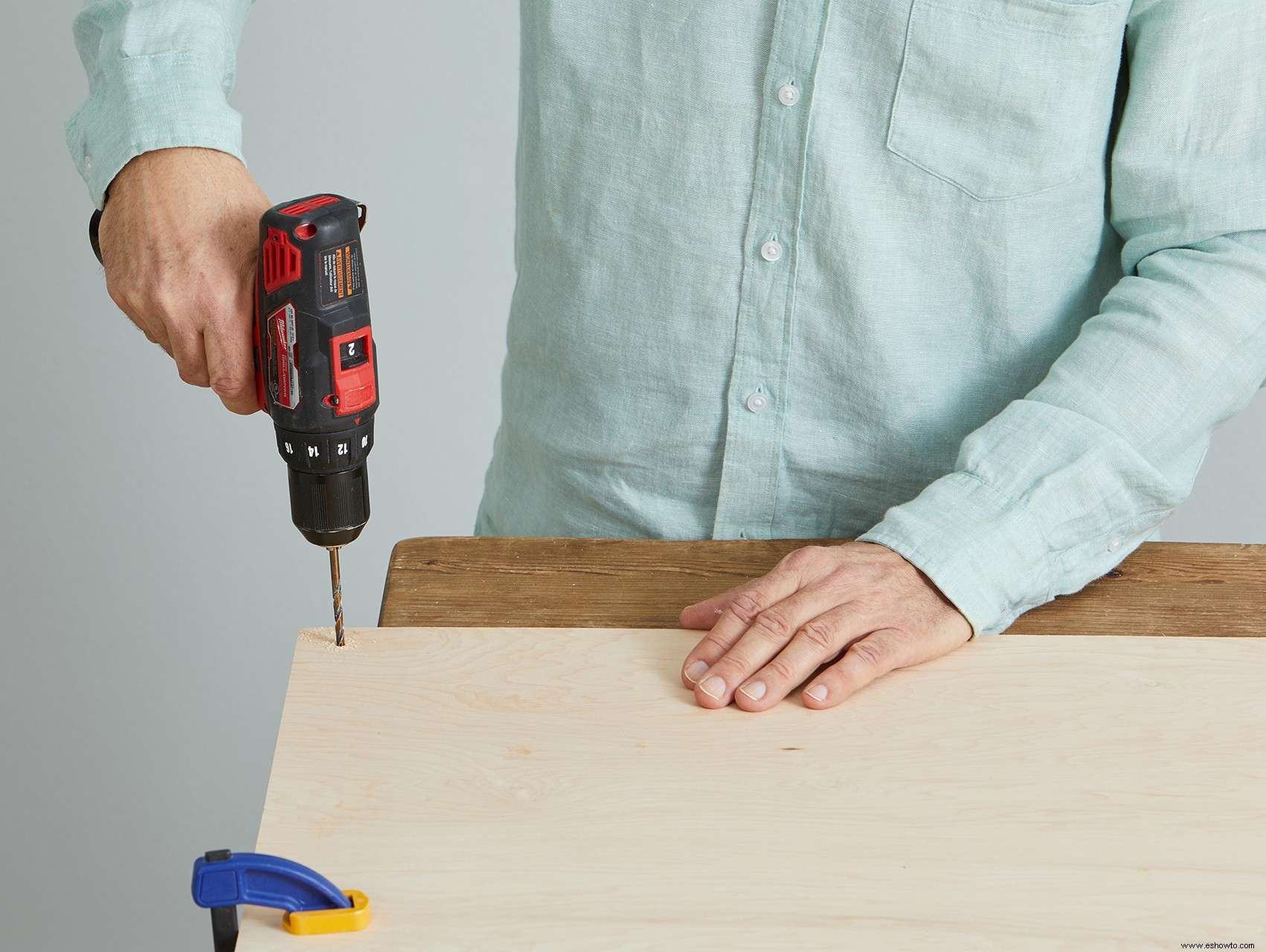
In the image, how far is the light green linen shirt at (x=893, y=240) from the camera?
1159 millimetres

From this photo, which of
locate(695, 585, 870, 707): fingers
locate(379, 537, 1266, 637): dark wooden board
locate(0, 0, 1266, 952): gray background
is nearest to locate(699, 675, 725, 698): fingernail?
locate(695, 585, 870, 707): fingers

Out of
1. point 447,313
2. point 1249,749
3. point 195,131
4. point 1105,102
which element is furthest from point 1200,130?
point 447,313

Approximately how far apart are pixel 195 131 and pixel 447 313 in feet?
4.54

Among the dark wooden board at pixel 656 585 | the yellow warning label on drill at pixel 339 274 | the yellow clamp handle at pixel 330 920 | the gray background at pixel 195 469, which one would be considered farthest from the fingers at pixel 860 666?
the gray background at pixel 195 469

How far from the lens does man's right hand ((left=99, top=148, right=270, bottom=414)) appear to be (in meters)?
1.07

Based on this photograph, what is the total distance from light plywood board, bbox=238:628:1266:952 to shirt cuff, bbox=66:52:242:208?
0.50 m

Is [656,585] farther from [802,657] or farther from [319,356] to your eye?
[319,356]

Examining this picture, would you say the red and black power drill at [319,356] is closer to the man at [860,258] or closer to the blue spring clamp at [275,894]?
the man at [860,258]

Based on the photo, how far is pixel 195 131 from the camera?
3.68ft

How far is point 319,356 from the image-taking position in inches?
40.6

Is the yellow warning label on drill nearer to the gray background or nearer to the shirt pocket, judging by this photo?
the shirt pocket

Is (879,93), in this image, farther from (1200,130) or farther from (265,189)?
(265,189)

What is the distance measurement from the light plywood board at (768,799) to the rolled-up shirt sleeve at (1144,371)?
0.10m

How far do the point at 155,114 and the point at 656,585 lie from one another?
67 cm
